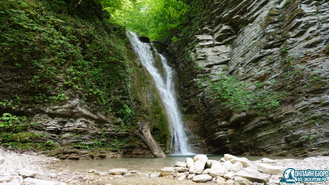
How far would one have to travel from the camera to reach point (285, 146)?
6.21m

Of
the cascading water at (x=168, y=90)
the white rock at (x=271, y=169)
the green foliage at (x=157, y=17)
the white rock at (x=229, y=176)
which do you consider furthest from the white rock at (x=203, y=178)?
the green foliage at (x=157, y=17)

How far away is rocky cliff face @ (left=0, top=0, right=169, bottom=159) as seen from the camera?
5.77m

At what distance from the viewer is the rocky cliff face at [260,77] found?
5.78 m

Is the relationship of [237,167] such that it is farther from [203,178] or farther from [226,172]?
[203,178]

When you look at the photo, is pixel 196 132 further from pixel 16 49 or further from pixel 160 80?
pixel 16 49

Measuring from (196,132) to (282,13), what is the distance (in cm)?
756

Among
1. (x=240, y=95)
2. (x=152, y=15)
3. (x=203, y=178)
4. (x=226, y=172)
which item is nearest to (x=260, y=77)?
(x=240, y=95)

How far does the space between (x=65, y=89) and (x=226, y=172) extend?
637 centimetres

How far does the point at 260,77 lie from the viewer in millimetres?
7656

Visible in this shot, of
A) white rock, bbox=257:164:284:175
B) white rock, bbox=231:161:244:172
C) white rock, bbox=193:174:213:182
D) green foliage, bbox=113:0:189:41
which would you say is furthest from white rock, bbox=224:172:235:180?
green foliage, bbox=113:0:189:41

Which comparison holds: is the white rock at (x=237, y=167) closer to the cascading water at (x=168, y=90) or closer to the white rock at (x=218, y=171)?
the white rock at (x=218, y=171)

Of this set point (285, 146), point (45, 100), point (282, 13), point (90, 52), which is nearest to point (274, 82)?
point (285, 146)

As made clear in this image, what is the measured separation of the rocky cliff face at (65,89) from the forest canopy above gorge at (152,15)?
2.02m

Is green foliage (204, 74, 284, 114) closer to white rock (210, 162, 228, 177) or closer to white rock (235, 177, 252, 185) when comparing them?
white rock (210, 162, 228, 177)
